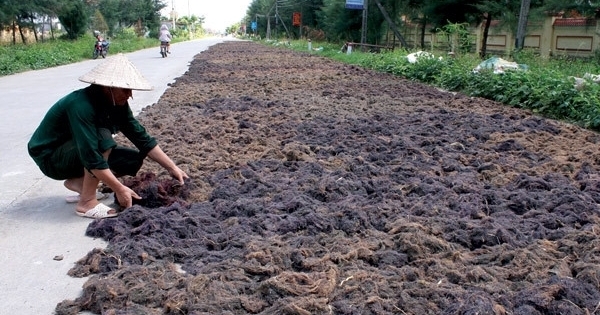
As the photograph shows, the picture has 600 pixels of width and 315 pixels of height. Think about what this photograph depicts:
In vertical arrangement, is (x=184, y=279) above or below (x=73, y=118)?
below

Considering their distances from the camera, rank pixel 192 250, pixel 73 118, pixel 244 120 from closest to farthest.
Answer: pixel 192 250 < pixel 73 118 < pixel 244 120

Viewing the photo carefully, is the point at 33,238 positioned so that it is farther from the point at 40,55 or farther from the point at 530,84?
the point at 40,55

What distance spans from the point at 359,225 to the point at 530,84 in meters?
6.29

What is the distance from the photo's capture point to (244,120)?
733 cm

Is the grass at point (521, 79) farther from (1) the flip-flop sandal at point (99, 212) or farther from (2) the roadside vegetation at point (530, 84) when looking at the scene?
(1) the flip-flop sandal at point (99, 212)

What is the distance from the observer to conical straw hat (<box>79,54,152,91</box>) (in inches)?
144

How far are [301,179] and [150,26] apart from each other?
5555 centimetres

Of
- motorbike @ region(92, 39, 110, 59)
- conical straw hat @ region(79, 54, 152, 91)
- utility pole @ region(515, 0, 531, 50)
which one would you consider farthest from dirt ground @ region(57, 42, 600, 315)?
motorbike @ region(92, 39, 110, 59)

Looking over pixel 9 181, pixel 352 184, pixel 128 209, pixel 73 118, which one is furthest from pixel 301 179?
pixel 9 181

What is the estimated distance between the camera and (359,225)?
3.57 m

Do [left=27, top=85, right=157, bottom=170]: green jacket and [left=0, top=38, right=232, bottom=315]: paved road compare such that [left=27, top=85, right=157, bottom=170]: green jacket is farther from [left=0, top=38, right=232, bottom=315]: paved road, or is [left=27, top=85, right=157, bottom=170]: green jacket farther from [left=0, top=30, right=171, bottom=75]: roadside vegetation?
[left=0, top=30, right=171, bottom=75]: roadside vegetation

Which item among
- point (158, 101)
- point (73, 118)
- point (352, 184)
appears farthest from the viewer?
point (158, 101)

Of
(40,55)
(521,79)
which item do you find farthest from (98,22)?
(521,79)

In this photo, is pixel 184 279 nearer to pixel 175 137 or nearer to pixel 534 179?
pixel 534 179
